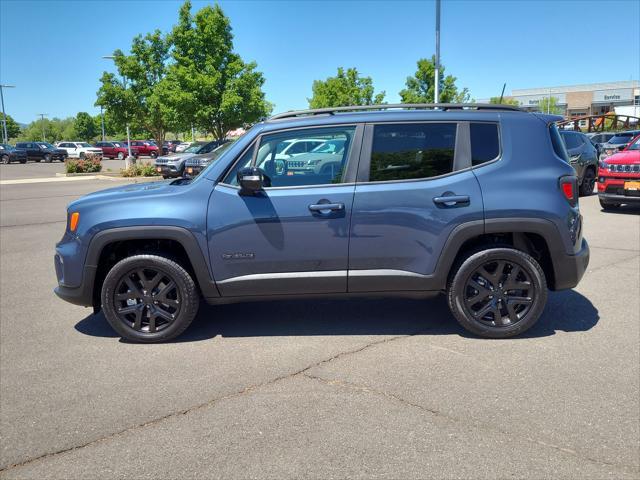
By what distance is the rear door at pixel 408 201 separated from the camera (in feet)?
14.5

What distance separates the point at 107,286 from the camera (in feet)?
14.9

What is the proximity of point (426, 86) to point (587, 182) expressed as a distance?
2278 centimetres

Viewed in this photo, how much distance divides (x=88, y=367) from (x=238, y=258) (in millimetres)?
1414

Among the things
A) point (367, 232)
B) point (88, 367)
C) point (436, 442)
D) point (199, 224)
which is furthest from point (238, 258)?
point (436, 442)

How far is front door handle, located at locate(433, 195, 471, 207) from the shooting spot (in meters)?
4.42

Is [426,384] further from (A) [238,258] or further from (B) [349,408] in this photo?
(A) [238,258]

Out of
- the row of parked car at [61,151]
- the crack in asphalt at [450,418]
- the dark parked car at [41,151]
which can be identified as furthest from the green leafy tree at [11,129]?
the crack in asphalt at [450,418]

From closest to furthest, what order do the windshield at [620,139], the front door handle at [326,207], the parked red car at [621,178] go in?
1. the front door handle at [326,207]
2. the parked red car at [621,178]
3. the windshield at [620,139]

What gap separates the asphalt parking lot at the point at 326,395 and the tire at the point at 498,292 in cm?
16

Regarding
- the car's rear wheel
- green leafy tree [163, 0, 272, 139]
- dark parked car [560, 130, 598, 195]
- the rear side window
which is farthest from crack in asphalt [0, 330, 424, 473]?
green leafy tree [163, 0, 272, 139]

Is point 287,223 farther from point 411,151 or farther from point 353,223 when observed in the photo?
point 411,151

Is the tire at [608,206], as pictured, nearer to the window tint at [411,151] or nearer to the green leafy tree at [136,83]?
the window tint at [411,151]

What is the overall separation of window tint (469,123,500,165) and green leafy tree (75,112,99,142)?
10941 centimetres

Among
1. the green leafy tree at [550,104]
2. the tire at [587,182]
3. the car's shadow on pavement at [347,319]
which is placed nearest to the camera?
the car's shadow on pavement at [347,319]
